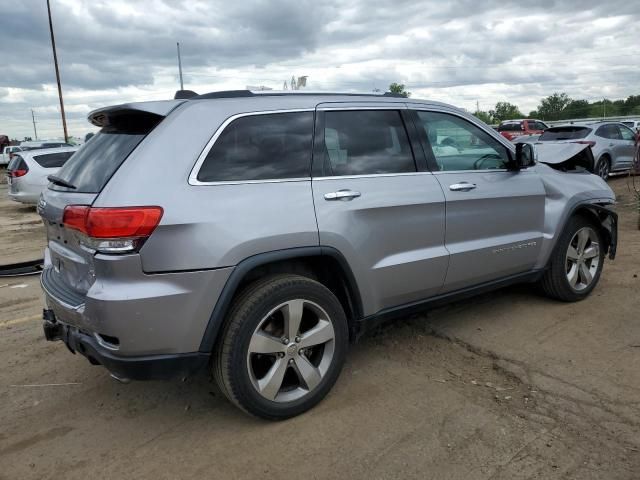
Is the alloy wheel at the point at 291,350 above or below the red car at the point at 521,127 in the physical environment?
below

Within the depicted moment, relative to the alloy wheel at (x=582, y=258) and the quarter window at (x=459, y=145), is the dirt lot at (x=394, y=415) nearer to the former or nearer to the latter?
the alloy wheel at (x=582, y=258)

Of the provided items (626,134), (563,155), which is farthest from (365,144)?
(626,134)

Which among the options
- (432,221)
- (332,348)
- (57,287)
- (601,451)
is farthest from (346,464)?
(57,287)

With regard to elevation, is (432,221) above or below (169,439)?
above

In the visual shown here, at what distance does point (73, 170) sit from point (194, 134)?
2.88 ft

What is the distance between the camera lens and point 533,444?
2.80 m

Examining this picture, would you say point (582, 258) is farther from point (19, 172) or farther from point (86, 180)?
point (19, 172)

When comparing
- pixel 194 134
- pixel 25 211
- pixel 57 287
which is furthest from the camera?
pixel 25 211

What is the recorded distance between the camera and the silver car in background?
43.4 feet

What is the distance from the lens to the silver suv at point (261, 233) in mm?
2656

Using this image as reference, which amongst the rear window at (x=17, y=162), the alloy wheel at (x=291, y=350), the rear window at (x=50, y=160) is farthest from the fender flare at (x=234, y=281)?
the rear window at (x=17, y=162)

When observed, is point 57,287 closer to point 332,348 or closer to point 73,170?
point 73,170

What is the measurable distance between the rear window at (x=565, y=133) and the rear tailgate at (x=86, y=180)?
503 inches

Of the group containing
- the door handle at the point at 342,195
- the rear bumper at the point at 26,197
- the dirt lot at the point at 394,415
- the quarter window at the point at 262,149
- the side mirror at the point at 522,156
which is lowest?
the dirt lot at the point at 394,415
